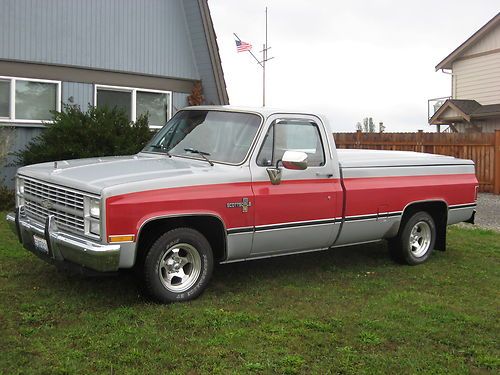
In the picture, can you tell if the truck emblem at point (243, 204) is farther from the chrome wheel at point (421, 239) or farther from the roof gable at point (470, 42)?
A: the roof gable at point (470, 42)

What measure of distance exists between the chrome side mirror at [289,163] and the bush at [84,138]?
5.77 m

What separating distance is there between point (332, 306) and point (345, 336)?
80cm

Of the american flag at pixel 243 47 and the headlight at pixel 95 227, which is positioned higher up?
the american flag at pixel 243 47

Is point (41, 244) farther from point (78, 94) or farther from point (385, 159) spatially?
point (78, 94)

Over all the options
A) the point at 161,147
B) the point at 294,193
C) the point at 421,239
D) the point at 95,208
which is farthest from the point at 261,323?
the point at 421,239

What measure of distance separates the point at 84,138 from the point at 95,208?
21.2 feet

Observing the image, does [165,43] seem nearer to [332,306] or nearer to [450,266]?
[450,266]

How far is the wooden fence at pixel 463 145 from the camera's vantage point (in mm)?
16969

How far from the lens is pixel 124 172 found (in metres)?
5.20

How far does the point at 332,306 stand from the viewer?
5387 mm

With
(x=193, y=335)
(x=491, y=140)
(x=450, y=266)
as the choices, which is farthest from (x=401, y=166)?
(x=491, y=140)

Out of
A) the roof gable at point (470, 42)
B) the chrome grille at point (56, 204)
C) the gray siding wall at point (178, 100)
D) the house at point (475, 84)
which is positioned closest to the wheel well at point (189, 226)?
the chrome grille at point (56, 204)

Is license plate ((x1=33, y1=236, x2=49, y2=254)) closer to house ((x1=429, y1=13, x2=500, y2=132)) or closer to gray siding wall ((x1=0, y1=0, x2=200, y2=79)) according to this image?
gray siding wall ((x1=0, y1=0, x2=200, y2=79))

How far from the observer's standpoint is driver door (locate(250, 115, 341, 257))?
5703 mm
